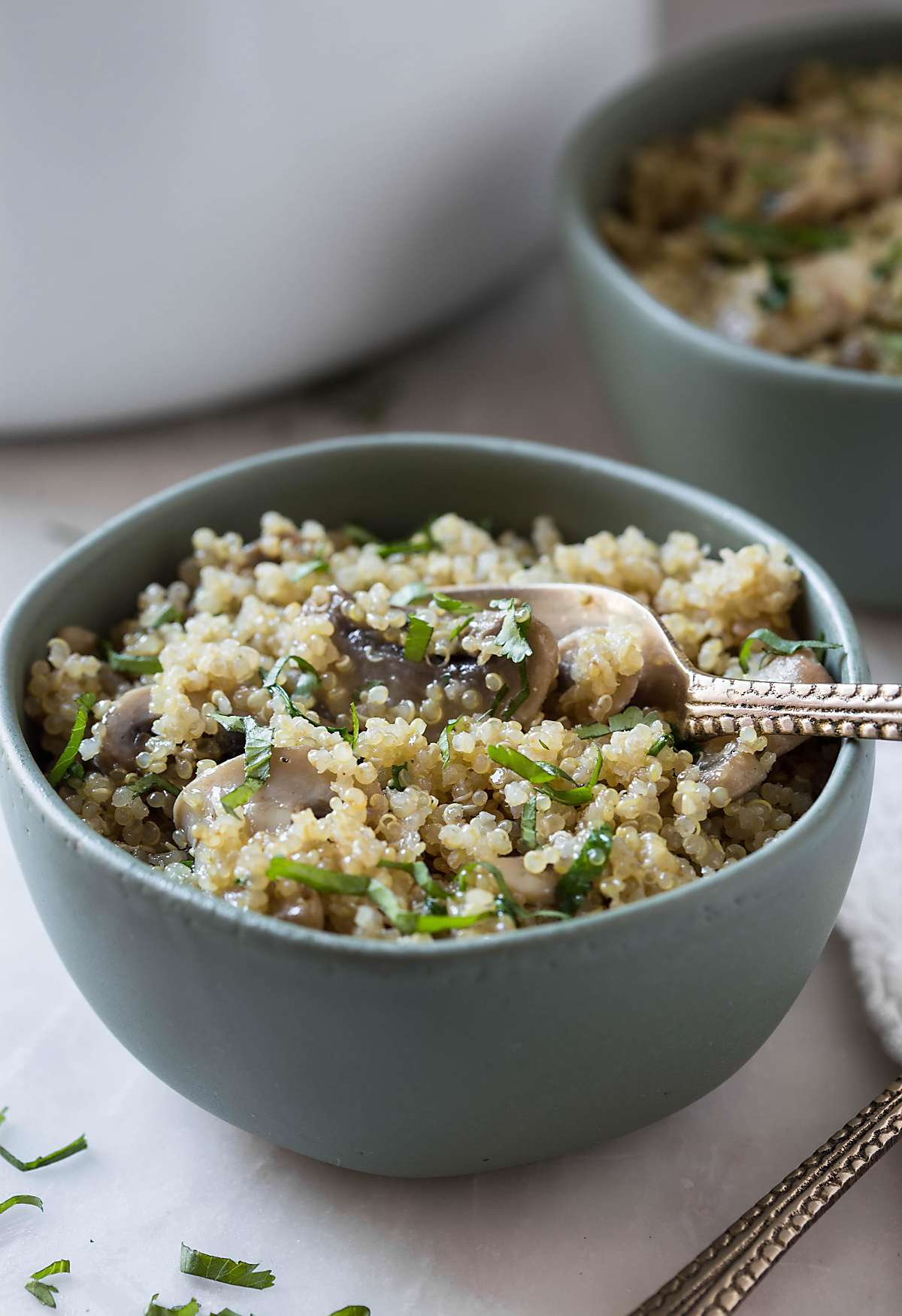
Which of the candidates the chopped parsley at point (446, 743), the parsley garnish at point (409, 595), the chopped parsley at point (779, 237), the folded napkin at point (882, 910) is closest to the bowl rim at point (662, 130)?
the chopped parsley at point (779, 237)

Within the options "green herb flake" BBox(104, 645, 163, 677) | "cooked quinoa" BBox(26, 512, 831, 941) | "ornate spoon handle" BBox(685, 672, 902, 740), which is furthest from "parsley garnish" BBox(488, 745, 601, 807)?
"green herb flake" BBox(104, 645, 163, 677)

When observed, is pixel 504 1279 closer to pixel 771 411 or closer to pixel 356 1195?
pixel 356 1195

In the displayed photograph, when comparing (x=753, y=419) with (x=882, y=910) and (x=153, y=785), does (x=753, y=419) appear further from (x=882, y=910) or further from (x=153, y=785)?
(x=153, y=785)

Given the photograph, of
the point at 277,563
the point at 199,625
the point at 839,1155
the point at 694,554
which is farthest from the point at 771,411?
the point at 839,1155

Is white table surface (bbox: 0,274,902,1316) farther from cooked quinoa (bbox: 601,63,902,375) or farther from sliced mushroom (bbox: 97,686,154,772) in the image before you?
cooked quinoa (bbox: 601,63,902,375)

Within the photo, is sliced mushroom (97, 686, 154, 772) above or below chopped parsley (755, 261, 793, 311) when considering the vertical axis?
above

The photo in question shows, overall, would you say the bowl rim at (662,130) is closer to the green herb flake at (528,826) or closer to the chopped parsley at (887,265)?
the chopped parsley at (887,265)
